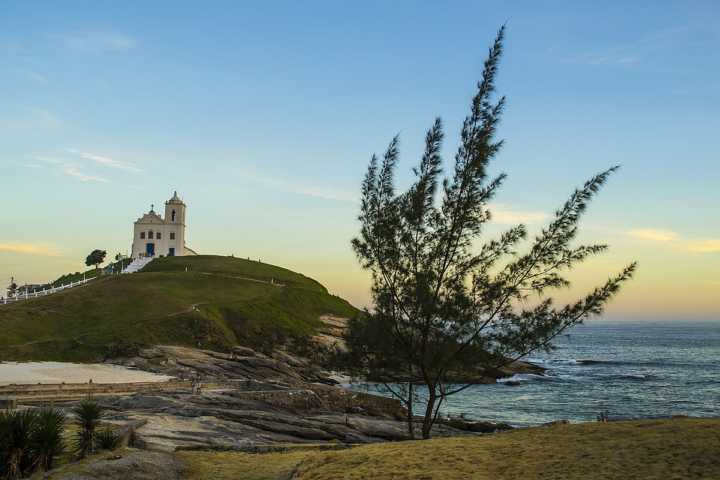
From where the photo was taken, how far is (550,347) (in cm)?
2477

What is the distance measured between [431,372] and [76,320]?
64.9 m

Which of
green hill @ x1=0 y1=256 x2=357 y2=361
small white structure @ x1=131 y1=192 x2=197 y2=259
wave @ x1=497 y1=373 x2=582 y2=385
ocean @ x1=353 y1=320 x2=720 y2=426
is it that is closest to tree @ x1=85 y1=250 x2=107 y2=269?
small white structure @ x1=131 y1=192 x2=197 y2=259

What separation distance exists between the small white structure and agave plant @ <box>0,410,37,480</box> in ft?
402

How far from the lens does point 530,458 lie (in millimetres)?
18125

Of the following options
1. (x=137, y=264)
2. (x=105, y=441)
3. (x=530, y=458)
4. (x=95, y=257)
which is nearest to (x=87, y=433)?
(x=105, y=441)

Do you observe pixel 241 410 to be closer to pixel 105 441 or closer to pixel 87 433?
pixel 105 441

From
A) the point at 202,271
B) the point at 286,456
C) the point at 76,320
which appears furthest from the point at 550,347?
the point at 202,271

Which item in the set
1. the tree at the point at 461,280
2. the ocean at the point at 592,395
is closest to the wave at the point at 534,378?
the ocean at the point at 592,395

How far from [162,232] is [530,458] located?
133 meters

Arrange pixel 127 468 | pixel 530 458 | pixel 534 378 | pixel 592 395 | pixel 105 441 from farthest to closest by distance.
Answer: pixel 534 378 → pixel 592 395 → pixel 105 441 → pixel 127 468 → pixel 530 458

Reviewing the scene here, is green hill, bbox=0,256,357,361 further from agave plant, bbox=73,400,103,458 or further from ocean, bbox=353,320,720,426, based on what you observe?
agave plant, bbox=73,400,103,458

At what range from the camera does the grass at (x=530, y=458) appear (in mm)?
16125

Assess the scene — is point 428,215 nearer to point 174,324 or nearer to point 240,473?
point 240,473

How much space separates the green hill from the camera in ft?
218
